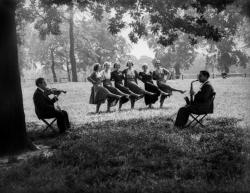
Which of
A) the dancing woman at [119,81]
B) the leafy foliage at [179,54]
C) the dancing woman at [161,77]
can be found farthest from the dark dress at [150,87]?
the leafy foliage at [179,54]

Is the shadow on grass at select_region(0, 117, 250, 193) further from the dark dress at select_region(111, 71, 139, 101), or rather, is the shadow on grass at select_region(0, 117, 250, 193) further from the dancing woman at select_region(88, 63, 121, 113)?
the dark dress at select_region(111, 71, 139, 101)

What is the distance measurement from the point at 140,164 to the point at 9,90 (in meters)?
3.77

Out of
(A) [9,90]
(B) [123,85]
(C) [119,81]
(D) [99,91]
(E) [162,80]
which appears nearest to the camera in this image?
(A) [9,90]

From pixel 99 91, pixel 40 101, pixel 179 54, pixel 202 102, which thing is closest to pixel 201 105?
pixel 202 102

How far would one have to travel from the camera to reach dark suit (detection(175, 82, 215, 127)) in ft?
36.7

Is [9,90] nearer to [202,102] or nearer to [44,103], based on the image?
[44,103]

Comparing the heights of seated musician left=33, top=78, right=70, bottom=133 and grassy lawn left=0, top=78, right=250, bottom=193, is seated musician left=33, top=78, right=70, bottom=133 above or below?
above

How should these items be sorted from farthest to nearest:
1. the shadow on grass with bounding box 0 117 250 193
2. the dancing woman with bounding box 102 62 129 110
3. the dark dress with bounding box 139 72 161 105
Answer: the dark dress with bounding box 139 72 161 105 → the dancing woman with bounding box 102 62 129 110 → the shadow on grass with bounding box 0 117 250 193

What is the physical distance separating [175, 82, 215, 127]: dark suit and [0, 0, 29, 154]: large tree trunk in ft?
14.9

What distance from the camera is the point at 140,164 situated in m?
7.31

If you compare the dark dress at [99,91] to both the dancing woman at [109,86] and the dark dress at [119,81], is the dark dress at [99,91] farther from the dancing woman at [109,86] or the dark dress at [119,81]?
the dark dress at [119,81]

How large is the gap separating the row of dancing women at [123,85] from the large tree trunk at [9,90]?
306 inches

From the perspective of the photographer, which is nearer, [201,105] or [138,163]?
[138,163]

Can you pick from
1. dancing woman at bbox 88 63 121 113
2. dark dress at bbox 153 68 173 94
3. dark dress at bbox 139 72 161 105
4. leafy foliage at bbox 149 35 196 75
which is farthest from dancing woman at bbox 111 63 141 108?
leafy foliage at bbox 149 35 196 75
